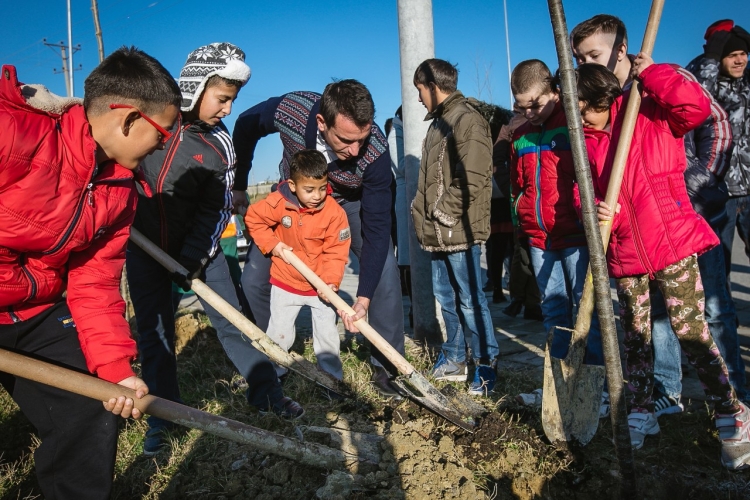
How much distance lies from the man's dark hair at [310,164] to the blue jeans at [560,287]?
1358 millimetres

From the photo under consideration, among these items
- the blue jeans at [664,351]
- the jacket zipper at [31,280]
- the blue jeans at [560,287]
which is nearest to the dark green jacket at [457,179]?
the blue jeans at [560,287]

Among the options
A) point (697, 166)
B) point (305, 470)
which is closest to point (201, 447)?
point (305, 470)

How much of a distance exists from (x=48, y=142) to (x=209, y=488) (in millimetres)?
1748

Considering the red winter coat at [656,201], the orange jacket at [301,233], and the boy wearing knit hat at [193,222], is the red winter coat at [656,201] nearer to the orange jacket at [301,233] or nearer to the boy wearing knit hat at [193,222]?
the orange jacket at [301,233]

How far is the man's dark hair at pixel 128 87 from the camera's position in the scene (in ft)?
7.14

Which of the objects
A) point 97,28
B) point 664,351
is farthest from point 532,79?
point 97,28

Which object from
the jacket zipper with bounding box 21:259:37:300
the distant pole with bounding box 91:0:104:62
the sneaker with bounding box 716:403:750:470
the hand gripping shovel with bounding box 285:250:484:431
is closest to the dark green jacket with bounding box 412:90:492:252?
the hand gripping shovel with bounding box 285:250:484:431

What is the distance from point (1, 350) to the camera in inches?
83.4

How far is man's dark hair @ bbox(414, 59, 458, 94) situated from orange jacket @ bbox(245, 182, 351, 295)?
3.37 feet

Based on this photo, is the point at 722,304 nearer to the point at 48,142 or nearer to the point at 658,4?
the point at 658,4

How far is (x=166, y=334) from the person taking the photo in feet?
11.5

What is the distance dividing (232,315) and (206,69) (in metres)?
1.31

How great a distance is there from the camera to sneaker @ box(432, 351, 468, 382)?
4.20 metres

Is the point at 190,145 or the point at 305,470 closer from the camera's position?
the point at 305,470
